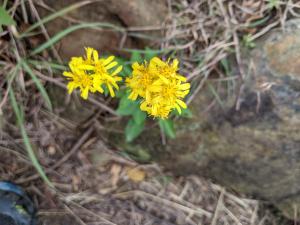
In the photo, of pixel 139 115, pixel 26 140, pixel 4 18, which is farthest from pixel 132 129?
pixel 4 18

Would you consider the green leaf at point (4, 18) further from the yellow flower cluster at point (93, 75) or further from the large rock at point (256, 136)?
the large rock at point (256, 136)

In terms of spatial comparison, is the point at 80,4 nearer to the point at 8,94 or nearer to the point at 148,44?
the point at 148,44

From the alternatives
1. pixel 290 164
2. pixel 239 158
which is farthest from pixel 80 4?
pixel 290 164

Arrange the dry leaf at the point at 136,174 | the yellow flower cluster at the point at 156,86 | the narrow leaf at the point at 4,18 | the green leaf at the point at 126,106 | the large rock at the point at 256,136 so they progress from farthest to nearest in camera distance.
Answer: the dry leaf at the point at 136,174 → the large rock at the point at 256,136 → the green leaf at the point at 126,106 → the narrow leaf at the point at 4,18 → the yellow flower cluster at the point at 156,86

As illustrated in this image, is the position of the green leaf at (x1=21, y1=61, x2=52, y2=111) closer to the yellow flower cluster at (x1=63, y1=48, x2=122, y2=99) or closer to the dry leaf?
the yellow flower cluster at (x1=63, y1=48, x2=122, y2=99)

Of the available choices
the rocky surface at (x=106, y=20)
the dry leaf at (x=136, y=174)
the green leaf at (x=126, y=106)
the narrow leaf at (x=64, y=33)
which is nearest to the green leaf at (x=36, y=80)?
the narrow leaf at (x=64, y=33)

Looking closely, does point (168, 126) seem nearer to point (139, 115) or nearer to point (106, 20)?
point (139, 115)

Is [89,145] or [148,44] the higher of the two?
[148,44]
